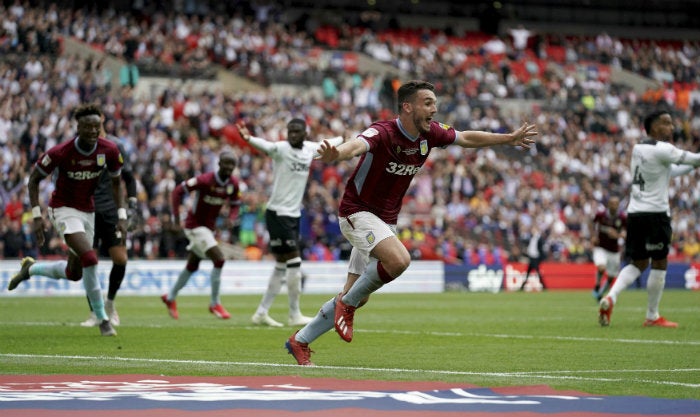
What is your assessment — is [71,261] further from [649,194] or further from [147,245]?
[147,245]

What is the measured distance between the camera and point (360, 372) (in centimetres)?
998

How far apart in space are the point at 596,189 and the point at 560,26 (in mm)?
20493

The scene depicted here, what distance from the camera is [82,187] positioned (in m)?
14.7

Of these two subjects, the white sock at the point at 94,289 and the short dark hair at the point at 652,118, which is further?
the short dark hair at the point at 652,118

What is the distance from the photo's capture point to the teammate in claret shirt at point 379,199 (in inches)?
408

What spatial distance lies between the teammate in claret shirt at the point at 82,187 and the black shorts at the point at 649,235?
6711 millimetres

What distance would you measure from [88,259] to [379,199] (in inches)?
192

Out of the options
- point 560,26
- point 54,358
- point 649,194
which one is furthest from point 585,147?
point 54,358

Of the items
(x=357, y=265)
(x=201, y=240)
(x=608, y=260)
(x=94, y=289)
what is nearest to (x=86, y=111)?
(x=94, y=289)

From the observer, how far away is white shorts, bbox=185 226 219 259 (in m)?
18.4

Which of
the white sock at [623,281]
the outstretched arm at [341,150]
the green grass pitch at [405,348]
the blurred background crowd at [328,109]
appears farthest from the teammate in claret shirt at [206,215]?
the blurred background crowd at [328,109]

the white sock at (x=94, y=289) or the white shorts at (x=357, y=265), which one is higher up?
the white shorts at (x=357, y=265)

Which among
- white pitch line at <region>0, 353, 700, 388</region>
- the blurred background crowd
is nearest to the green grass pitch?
white pitch line at <region>0, 353, 700, 388</region>

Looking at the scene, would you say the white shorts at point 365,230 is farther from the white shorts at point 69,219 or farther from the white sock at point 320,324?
the white shorts at point 69,219
